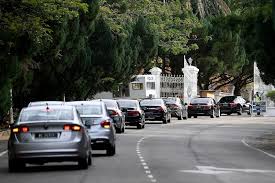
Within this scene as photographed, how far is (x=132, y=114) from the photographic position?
40.9m

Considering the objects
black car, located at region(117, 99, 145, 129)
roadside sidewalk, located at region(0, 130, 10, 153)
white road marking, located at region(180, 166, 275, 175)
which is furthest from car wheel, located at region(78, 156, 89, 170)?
black car, located at region(117, 99, 145, 129)

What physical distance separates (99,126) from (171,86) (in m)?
48.3

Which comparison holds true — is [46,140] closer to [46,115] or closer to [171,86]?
[46,115]

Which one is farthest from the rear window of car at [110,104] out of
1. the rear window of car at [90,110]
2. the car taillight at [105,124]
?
the car taillight at [105,124]

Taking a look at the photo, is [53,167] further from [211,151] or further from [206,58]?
[206,58]

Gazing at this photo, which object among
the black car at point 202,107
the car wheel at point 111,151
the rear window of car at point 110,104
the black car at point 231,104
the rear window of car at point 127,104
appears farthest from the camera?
the black car at point 231,104

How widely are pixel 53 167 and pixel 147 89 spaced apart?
47.3m

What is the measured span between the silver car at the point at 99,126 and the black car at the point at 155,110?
80.0 ft

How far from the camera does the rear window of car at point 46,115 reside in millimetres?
18500

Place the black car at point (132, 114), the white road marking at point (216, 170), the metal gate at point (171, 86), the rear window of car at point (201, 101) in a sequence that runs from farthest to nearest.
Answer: the metal gate at point (171, 86) < the rear window of car at point (201, 101) < the black car at point (132, 114) < the white road marking at point (216, 170)

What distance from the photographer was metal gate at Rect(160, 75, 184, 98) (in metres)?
69.7

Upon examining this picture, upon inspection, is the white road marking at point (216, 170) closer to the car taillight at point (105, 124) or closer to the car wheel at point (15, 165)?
the car wheel at point (15, 165)

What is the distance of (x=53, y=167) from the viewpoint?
19.9 metres

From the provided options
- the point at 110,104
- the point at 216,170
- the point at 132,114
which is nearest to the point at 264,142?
the point at 110,104
